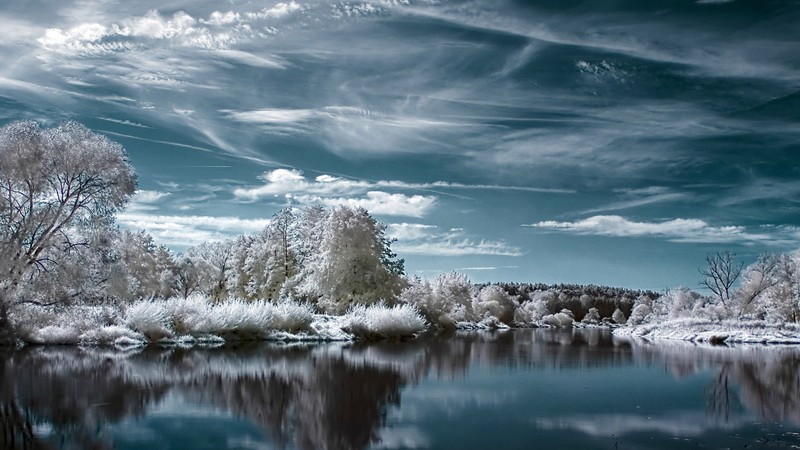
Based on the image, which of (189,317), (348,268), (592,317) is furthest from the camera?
(592,317)

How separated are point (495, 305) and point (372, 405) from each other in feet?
336

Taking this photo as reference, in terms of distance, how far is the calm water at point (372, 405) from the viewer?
9539 millimetres

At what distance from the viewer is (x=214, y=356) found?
23375 mm

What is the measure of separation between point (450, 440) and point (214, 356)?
15877mm

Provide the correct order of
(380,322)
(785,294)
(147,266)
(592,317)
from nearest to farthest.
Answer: (380,322) < (147,266) < (785,294) < (592,317)

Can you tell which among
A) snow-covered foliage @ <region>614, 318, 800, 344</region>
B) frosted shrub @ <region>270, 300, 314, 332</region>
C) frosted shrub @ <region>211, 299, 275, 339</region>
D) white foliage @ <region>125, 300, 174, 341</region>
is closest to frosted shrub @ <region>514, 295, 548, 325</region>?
snow-covered foliage @ <region>614, 318, 800, 344</region>

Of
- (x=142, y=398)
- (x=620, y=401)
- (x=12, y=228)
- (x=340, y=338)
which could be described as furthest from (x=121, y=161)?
(x=620, y=401)

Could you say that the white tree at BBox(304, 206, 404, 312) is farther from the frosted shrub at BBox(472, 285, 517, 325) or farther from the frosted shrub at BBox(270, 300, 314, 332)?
the frosted shrub at BBox(472, 285, 517, 325)

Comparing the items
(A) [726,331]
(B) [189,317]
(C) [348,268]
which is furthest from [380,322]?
(A) [726,331]

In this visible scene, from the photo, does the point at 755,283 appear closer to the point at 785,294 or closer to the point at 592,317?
the point at 785,294

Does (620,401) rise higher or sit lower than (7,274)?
lower

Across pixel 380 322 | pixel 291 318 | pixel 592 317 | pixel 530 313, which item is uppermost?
pixel 291 318

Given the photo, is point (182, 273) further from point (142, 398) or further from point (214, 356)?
point (142, 398)

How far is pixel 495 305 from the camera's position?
113 metres
